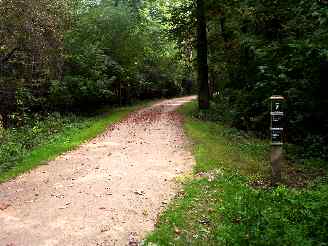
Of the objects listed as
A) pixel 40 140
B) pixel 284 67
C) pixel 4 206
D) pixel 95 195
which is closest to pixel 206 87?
pixel 40 140

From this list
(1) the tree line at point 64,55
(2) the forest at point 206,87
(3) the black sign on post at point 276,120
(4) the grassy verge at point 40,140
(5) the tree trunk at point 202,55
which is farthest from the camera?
(5) the tree trunk at point 202,55

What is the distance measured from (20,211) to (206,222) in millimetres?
3421

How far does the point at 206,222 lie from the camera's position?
7258 millimetres

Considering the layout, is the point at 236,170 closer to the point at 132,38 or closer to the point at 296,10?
the point at 296,10

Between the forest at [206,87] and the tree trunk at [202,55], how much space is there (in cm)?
6

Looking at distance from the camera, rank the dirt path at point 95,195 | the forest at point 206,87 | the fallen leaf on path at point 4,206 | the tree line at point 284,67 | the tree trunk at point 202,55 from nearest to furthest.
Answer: the dirt path at point 95,195
the forest at point 206,87
the fallen leaf on path at point 4,206
the tree line at point 284,67
the tree trunk at point 202,55

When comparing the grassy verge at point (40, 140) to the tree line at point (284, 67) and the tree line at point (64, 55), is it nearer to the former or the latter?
the tree line at point (64, 55)

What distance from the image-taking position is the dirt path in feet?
22.8

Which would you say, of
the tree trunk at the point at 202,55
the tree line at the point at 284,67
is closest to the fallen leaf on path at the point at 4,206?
the tree line at the point at 284,67

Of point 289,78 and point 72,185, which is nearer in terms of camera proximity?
point 72,185

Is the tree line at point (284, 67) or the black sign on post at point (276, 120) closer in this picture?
the black sign on post at point (276, 120)

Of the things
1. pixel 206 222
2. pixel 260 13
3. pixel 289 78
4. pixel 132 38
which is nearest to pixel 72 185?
pixel 206 222

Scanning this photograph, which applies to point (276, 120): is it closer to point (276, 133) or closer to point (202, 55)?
point (276, 133)

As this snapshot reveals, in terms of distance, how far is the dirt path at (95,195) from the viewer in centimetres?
695
